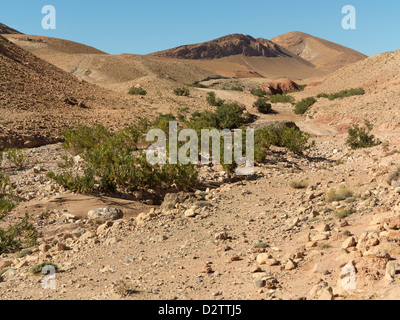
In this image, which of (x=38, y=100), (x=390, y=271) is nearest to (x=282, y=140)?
(x=390, y=271)

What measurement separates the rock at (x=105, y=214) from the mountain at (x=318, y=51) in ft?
393

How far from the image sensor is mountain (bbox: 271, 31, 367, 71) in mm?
126419

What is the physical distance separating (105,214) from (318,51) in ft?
492

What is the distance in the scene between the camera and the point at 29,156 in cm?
1038

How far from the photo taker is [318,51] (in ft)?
472

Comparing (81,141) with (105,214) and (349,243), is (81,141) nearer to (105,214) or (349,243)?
(105,214)

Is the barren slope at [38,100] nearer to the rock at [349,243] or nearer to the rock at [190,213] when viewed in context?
the rock at [190,213]

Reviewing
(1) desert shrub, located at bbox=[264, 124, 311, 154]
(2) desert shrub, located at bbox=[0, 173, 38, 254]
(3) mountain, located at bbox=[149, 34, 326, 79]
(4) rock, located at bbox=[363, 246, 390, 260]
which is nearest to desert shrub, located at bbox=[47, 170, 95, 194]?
(2) desert shrub, located at bbox=[0, 173, 38, 254]

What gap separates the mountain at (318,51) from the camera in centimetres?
12642

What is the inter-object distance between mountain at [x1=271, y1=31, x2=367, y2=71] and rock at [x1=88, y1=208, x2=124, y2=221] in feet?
393

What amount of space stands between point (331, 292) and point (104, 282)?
7.68 ft

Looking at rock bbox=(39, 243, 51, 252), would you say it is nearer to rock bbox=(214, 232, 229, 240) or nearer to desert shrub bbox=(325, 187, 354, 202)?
rock bbox=(214, 232, 229, 240)

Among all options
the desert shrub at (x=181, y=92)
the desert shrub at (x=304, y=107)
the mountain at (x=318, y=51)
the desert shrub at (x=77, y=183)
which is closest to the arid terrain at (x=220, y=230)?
the desert shrub at (x=77, y=183)

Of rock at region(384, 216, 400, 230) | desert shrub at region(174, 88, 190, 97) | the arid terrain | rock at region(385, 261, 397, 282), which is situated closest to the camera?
rock at region(385, 261, 397, 282)
